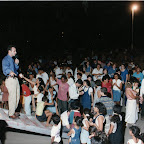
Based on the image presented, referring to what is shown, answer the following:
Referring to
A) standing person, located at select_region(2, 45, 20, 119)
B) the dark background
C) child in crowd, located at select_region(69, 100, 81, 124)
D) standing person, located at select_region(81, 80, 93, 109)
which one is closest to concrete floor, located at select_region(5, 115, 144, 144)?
standing person, located at select_region(2, 45, 20, 119)

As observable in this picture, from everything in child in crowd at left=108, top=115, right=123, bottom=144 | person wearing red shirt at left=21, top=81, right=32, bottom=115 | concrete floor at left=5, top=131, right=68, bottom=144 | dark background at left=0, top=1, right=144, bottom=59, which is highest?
dark background at left=0, top=1, right=144, bottom=59

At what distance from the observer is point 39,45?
2745 cm

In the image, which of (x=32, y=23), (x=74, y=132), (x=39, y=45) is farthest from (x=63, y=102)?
(x=39, y=45)

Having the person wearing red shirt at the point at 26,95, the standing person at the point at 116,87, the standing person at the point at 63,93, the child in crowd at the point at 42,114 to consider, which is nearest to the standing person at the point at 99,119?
the child in crowd at the point at 42,114

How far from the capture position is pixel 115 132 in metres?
5.64

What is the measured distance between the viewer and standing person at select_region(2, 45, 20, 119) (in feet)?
19.8

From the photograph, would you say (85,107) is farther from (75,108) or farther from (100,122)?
(100,122)

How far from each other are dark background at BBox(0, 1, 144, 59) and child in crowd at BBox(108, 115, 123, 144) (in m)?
12.7

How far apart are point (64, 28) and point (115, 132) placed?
85.3ft

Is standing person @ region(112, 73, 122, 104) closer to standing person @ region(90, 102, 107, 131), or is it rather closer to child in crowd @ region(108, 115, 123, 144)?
child in crowd @ region(108, 115, 123, 144)

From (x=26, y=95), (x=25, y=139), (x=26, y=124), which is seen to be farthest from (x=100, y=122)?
(x=26, y=95)

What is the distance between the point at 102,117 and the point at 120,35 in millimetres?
35076

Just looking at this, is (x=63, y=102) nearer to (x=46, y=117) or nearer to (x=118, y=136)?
(x=46, y=117)

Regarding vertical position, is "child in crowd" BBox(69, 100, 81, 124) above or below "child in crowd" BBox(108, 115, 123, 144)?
above
